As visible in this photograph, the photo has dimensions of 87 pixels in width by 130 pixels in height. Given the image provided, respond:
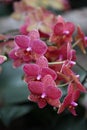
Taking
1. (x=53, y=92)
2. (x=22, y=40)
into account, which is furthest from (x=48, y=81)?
(x=22, y=40)

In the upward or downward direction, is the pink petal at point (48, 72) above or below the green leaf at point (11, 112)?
above

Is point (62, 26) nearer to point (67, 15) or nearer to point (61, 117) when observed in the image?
point (61, 117)

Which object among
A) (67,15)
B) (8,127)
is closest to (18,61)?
(8,127)

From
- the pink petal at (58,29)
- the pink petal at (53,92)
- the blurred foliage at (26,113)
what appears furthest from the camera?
Answer: the blurred foliage at (26,113)

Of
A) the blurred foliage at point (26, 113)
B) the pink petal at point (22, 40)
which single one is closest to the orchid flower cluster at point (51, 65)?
the pink petal at point (22, 40)

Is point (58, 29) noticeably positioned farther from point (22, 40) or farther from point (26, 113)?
point (26, 113)

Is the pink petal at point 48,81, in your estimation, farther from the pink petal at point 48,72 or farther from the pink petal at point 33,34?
the pink petal at point 33,34
